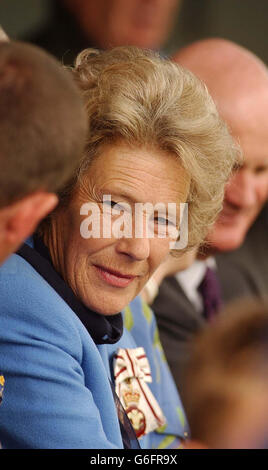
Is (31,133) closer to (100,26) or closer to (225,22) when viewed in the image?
(100,26)

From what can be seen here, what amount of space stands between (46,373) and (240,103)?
1681 millimetres

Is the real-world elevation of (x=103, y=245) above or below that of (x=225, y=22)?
above

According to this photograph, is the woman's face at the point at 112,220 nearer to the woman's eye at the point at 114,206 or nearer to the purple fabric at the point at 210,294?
the woman's eye at the point at 114,206

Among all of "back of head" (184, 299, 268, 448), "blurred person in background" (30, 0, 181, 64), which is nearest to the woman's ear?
"back of head" (184, 299, 268, 448)

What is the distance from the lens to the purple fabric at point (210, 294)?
322cm

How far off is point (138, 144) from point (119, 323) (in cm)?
41

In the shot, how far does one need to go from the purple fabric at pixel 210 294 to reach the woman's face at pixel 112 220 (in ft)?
4.65

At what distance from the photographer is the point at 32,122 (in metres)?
1.21

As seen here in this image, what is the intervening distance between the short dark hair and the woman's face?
51cm

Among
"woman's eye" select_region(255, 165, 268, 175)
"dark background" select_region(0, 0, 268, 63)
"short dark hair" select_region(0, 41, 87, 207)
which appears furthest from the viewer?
"dark background" select_region(0, 0, 268, 63)

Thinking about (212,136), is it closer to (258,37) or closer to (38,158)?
(38,158)

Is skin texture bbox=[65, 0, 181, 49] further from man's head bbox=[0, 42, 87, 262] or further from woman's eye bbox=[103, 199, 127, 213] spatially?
man's head bbox=[0, 42, 87, 262]

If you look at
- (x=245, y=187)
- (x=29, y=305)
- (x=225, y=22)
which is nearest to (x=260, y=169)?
(x=245, y=187)

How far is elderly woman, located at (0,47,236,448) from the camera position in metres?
1.62
